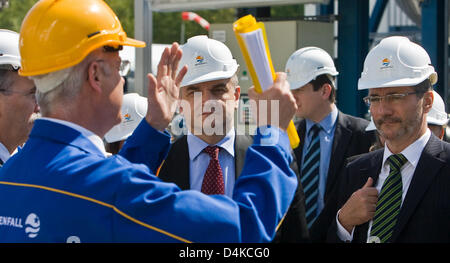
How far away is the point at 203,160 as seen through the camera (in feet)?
11.7

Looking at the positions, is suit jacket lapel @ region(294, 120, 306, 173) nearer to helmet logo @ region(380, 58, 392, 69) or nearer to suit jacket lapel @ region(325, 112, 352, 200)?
suit jacket lapel @ region(325, 112, 352, 200)

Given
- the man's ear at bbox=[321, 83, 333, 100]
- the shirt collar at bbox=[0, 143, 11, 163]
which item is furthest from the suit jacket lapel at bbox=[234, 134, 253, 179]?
the man's ear at bbox=[321, 83, 333, 100]

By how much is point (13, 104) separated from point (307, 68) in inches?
117

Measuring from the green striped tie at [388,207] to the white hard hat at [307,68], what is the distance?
257cm

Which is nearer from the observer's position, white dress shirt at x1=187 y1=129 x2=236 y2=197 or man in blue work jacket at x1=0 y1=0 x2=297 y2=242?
man in blue work jacket at x1=0 y1=0 x2=297 y2=242

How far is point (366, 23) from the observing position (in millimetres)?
7613

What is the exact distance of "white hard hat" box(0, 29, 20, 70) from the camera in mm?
3486

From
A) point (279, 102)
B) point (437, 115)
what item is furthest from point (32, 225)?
point (437, 115)

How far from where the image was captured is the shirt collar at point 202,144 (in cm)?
359

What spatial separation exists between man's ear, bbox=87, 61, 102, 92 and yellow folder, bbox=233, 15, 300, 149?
53 centimetres

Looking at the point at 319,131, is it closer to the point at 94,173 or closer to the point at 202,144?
the point at 202,144

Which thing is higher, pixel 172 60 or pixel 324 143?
pixel 172 60

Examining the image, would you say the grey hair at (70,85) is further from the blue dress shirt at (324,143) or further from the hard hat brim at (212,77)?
the blue dress shirt at (324,143)

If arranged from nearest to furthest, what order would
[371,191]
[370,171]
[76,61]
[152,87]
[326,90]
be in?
[76,61], [152,87], [371,191], [370,171], [326,90]
